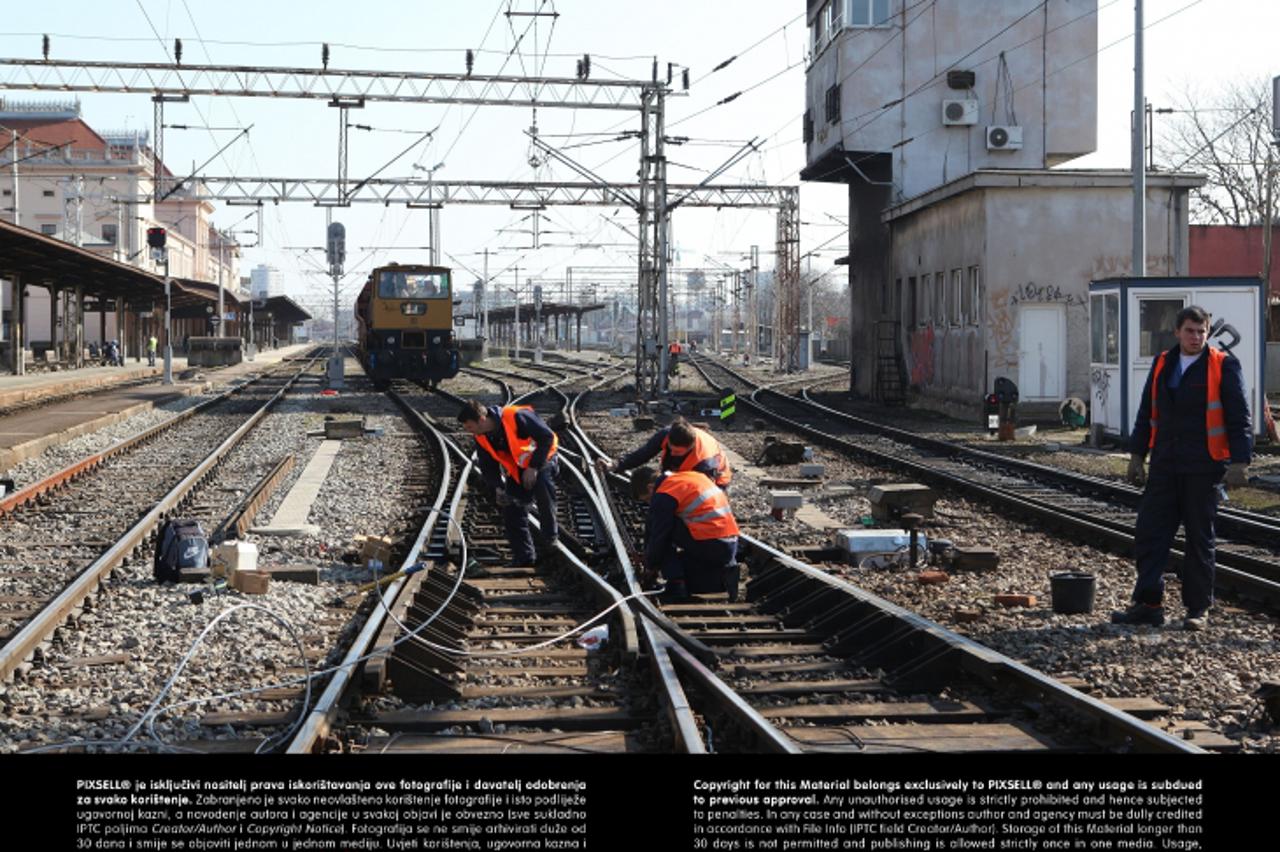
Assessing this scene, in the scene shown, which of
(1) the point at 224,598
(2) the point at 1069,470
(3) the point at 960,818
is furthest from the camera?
(2) the point at 1069,470

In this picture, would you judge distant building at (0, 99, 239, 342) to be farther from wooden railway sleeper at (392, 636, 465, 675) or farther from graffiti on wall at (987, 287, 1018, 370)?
wooden railway sleeper at (392, 636, 465, 675)

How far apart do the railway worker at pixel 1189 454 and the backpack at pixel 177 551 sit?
6.05 meters

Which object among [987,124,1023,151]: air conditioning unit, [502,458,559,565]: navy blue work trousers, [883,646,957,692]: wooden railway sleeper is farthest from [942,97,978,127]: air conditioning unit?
[883,646,957,692]: wooden railway sleeper

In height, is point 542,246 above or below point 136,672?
above

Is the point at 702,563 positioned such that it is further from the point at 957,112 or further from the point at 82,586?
the point at 957,112

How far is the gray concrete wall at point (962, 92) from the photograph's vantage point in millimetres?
35031

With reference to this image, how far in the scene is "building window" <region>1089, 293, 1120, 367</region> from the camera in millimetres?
20812

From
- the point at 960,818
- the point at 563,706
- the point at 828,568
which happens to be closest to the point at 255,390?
the point at 828,568

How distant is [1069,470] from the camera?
60.1 ft

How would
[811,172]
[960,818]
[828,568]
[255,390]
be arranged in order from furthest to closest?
[255,390], [811,172], [828,568], [960,818]

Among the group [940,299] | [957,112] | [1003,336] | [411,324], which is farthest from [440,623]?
[411,324]

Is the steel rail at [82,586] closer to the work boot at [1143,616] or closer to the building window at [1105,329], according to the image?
the work boot at [1143,616]

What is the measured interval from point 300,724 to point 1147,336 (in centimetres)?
1673

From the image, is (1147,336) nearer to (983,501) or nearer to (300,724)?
(983,501)
